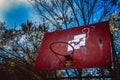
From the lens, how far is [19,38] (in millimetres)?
13297

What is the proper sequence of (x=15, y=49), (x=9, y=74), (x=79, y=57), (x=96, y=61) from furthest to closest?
(x=9, y=74)
(x=15, y=49)
(x=79, y=57)
(x=96, y=61)

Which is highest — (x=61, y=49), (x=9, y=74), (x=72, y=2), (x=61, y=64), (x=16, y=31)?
(x=72, y=2)

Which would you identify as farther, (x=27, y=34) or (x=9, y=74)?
(x=9, y=74)

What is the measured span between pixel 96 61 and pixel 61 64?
1167mm

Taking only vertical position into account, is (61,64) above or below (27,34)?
below

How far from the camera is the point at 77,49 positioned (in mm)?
6426

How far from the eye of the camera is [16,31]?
13.7 metres

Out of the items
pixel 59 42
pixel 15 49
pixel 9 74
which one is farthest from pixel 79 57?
pixel 9 74

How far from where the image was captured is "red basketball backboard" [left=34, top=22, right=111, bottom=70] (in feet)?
18.9

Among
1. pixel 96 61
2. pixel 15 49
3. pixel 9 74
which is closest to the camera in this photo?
pixel 96 61

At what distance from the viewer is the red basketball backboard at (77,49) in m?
5.77

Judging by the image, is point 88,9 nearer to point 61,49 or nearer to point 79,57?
point 61,49

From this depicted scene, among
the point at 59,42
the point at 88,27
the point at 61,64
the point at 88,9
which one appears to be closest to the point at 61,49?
the point at 59,42

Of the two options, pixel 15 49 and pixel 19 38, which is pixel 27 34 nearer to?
pixel 19 38
